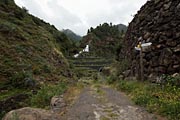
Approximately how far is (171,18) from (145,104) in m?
5.93

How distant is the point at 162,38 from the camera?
13883 millimetres

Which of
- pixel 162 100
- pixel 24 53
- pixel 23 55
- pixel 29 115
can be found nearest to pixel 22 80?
pixel 23 55

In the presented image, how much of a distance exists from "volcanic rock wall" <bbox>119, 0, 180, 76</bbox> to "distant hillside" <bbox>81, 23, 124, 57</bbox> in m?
57.6

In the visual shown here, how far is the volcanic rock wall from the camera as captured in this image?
505 inches

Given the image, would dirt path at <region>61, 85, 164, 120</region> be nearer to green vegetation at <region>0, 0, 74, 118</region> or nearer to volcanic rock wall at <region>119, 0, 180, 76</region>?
green vegetation at <region>0, 0, 74, 118</region>

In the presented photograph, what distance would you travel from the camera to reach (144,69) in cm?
1515

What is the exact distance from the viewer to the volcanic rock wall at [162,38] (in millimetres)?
12836

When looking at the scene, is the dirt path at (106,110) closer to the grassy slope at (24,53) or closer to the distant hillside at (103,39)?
the grassy slope at (24,53)

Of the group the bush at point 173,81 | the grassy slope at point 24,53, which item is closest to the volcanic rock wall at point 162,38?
the bush at point 173,81

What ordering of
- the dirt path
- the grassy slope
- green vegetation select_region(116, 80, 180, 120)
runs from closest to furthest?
1. green vegetation select_region(116, 80, 180, 120)
2. the dirt path
3. the grassy slope

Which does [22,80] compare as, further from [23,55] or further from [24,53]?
[24,53]

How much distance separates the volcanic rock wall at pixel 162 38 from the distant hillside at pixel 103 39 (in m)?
57.6

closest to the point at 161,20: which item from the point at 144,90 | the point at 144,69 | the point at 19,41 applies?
the point at 144,69

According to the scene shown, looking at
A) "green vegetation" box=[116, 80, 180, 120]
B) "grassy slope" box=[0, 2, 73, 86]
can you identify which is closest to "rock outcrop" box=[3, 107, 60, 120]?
"green vegetation" box=[116, 80, 180, 120]
